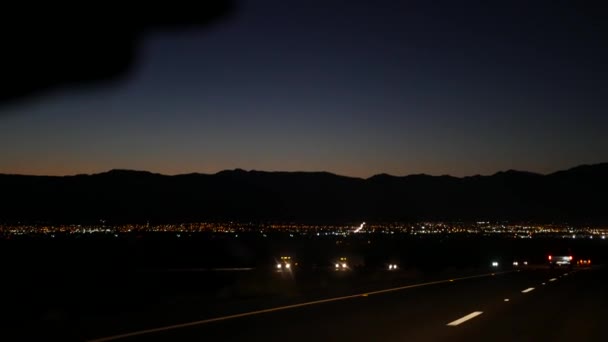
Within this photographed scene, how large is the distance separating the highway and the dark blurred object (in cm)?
560

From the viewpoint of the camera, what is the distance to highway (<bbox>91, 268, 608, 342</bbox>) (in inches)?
615

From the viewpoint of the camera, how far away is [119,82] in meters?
11.0

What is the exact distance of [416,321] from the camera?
61.4 ft

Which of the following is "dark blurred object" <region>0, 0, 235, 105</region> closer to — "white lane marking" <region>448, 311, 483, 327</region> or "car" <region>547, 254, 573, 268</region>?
"white lane marking" <region>448, 311, 483, 327</region>

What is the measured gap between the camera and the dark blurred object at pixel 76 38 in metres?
9.73

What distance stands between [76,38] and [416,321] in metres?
11.4

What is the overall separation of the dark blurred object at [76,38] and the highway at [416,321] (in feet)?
18.4

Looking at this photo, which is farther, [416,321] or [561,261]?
[561,261]

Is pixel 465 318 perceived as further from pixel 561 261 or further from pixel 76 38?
pixel 561 261

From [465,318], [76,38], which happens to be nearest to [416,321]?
[465,318]

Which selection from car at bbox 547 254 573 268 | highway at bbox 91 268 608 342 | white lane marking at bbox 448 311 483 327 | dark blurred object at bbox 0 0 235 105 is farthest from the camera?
car at bbox 547 254 573 268

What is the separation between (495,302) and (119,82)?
673 inches

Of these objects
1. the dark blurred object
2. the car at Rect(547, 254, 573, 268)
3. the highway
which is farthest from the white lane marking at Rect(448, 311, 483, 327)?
the car at Rect(547, 254, 573, 268)

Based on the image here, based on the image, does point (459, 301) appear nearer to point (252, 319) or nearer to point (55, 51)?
point (252, 319)
